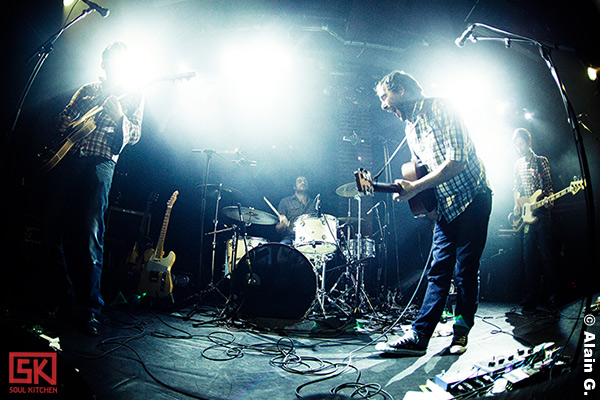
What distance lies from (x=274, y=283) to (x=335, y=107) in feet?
15.2

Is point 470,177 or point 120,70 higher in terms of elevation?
point 120,70

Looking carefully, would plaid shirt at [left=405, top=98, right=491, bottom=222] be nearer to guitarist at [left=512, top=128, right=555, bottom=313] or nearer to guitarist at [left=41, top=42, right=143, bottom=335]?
guitarist at [left=41, top=42, right=143, bottom=335]

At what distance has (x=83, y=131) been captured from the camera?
7.95ft

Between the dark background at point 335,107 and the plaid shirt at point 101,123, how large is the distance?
146cm

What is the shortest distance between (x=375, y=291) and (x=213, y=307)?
278 cm

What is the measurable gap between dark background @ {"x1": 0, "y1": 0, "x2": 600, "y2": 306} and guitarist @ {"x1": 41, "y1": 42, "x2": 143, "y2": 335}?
1565 millimetres

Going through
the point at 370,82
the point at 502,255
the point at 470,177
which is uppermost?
the point at 370,82

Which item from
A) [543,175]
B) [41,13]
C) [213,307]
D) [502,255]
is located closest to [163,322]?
[213,307]

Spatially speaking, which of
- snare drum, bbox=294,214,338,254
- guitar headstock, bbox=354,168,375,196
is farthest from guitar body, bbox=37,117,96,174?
snare drum, bbox=294,214,338,254

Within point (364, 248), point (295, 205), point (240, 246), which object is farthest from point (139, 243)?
point (364, 248)

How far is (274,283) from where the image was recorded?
342cm

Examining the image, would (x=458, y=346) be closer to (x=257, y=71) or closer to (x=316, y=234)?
(x=316, y=234)

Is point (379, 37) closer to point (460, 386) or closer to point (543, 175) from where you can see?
point (543, 175)

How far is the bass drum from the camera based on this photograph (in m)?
3.37
